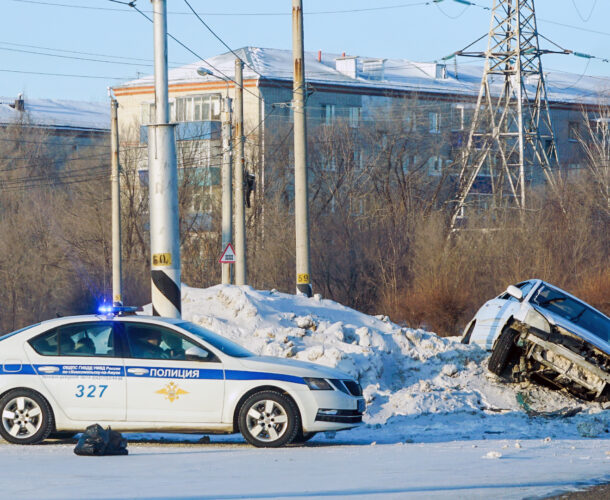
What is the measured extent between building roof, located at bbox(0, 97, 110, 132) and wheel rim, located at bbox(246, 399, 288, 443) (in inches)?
2107

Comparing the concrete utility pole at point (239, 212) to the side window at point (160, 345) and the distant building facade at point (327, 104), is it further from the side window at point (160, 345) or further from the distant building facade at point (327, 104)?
the distant building facade at point (327, 104)

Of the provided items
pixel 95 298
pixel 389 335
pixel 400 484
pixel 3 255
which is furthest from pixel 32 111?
pixel 400 484

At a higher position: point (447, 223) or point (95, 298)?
point (447, 223)

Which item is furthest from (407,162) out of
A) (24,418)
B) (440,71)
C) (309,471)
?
(309,471)

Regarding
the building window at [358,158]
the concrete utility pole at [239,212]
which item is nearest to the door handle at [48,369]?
the concrete utility pole at [239,212]

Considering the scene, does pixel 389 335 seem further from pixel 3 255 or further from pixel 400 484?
pixel 3 255

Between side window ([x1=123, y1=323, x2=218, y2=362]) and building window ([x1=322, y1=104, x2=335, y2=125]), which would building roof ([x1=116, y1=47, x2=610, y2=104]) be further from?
side window ([x1=123, y1=323, x2=218, y2=362])

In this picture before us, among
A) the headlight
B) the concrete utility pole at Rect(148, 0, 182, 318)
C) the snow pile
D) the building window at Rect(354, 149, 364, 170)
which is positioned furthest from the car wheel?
the building window at Rect(354, 149, 364, 170)

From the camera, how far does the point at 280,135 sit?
5325 centimetres

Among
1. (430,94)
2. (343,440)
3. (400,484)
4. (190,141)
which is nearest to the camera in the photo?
(400,484)

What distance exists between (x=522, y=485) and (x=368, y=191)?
1651 inches

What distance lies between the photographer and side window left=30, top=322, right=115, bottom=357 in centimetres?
1146

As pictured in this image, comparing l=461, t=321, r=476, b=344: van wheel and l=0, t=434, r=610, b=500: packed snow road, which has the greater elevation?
l=461, t=321, r=476, b=344: van wheel

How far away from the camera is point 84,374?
11.3 m
